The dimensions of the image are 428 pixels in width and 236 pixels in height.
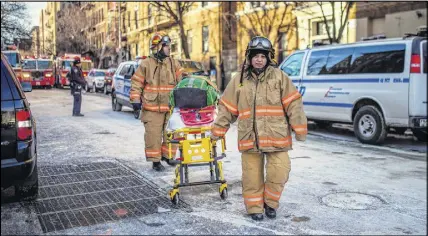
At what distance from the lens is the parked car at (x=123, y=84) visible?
1503 cm

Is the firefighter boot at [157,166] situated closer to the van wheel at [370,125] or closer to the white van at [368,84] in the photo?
the white van at [368,84]

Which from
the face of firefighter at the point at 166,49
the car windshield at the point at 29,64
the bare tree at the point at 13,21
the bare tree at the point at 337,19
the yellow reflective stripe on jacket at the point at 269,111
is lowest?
the yellow reflective stripe on jacket at the point at 269,111

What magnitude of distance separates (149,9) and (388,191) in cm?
3953

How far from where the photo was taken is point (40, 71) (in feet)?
118

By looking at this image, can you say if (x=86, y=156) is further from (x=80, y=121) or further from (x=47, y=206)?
(x=80, y=121)

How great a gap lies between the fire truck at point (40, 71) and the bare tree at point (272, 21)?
16.6 meters

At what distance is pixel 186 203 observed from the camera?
Result: 17.0 ft

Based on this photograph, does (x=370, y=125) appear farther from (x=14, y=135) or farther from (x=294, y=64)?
(x=14, y=135)

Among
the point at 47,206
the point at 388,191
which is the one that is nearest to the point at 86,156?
the point at 47,206

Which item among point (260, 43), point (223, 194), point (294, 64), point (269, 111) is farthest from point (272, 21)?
point (269, 111)

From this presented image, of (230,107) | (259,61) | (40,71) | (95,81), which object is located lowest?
(230,107)

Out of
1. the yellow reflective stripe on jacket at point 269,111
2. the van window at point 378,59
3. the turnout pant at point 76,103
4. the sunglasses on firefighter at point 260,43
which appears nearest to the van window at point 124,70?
the turnout pant at point 76,103

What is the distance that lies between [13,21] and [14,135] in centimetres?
3812

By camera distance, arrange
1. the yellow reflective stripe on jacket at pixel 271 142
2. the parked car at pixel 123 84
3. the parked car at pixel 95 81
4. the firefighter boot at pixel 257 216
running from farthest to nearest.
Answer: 1. the parked car at pixel 95 81
2. the parked car at pixel 123 84
3. the firefighter boot at pixel 257 216
4. the yellow reflective stripe on jacket at pixel 271 142
